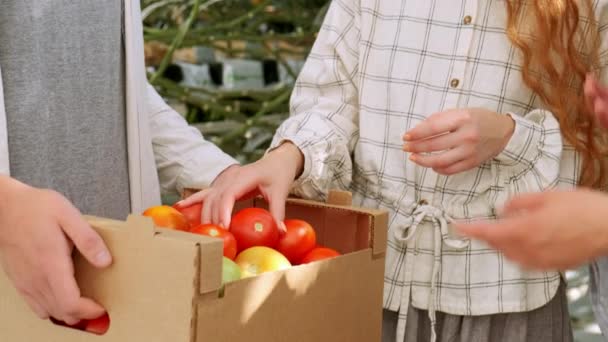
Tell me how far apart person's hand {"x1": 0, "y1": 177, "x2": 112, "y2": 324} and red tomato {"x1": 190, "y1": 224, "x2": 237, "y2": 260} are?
225 mm

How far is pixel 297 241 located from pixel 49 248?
0.41m

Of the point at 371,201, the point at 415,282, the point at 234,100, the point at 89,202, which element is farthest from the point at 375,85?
the point at 234,100

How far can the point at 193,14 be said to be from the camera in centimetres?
269

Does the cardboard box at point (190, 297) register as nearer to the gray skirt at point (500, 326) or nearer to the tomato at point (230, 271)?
the tomato at point (230, 271)

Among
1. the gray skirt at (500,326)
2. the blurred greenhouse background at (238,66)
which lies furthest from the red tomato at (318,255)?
the blurred greenhouse background at (238,66)

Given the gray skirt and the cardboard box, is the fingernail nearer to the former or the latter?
the cardboard box

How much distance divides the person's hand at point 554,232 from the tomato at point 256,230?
453 mm

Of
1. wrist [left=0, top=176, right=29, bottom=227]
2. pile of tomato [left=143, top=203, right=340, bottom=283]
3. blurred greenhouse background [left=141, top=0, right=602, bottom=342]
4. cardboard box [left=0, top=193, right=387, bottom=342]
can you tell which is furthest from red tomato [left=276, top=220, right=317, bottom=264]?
blurred greenhouse background [left=141, top=0, right=602, bottom=342]

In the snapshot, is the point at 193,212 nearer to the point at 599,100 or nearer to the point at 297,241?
the point at 297,241

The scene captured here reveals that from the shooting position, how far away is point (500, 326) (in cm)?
153

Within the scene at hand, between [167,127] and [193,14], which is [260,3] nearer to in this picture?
[193,14]

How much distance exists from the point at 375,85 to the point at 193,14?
1242mm

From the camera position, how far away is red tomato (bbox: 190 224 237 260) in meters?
1.29

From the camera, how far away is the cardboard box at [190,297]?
1.03 meters
